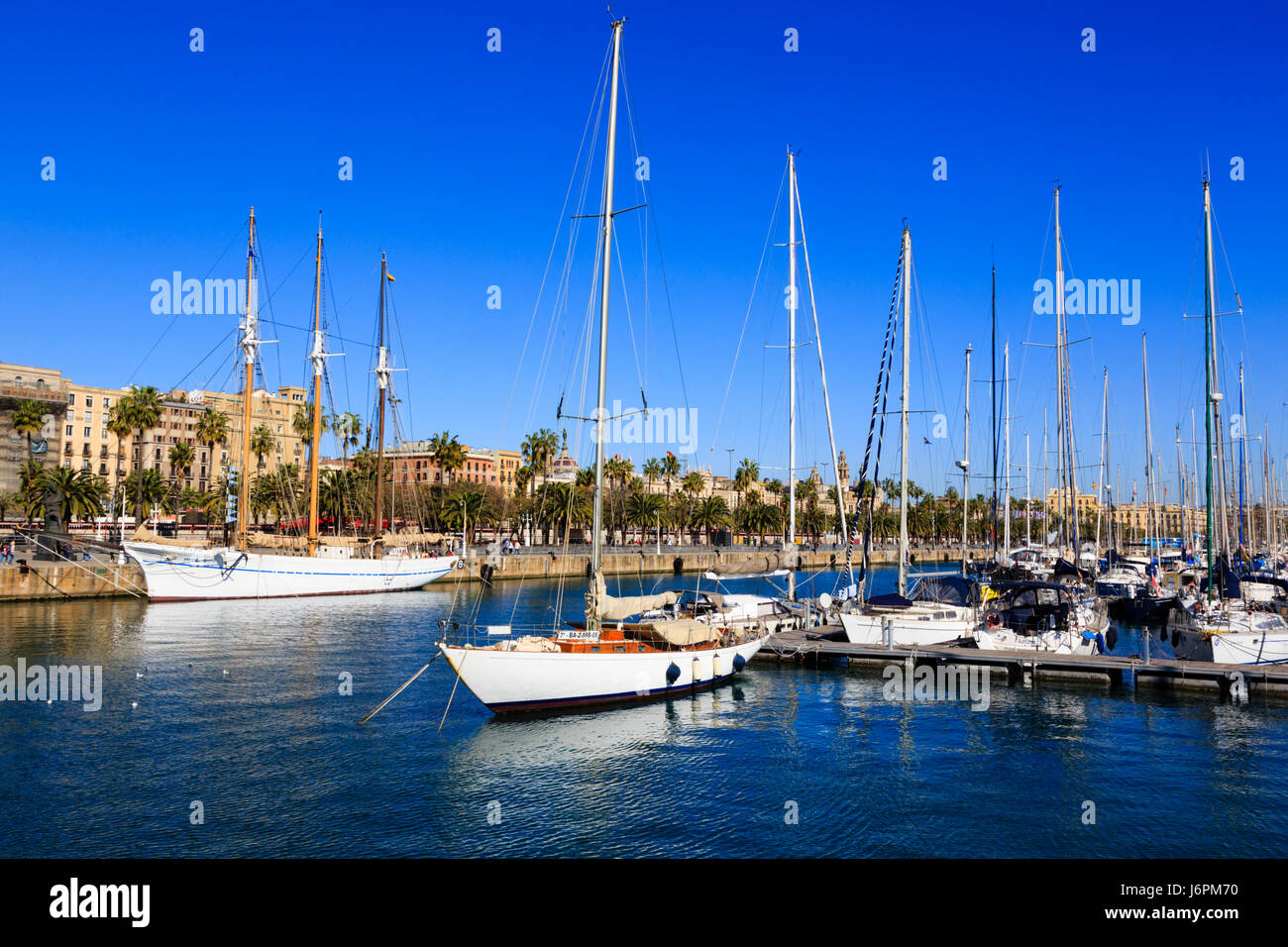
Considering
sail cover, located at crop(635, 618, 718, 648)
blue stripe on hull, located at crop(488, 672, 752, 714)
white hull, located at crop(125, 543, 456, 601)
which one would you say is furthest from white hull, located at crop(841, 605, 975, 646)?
white hull, located at crop(125, 543, 456, 601)

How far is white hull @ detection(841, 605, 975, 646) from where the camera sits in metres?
34.9

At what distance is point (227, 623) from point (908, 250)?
132 ft

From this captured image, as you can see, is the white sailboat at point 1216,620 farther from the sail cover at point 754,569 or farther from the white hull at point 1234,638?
the sail cover at point 754,569

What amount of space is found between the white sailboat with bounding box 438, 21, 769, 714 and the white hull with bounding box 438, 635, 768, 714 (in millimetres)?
28

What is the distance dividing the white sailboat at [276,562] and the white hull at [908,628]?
42.1 m

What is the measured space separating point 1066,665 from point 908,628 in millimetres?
5991

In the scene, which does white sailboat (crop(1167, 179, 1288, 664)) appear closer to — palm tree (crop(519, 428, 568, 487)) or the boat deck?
the boat deck

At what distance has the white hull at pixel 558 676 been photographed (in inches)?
969

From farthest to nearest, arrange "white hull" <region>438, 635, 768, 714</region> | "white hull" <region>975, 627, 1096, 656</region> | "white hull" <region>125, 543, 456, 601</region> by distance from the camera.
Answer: "white hull" <region>125, 543, 456, 601</region> < "white hull" <region>975, 627, 1096, 656</region> < "white hull" <region>438, 635, 768, 714</region>

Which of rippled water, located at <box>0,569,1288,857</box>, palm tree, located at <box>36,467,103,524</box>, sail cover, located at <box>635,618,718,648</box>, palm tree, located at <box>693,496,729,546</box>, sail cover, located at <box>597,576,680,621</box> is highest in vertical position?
palm tree, located at <box>36,467,103,524</box>

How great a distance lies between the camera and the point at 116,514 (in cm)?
10931

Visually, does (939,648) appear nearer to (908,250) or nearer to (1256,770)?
(1256,770)

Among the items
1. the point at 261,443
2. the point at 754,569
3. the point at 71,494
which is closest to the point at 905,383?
the point at 754,569
